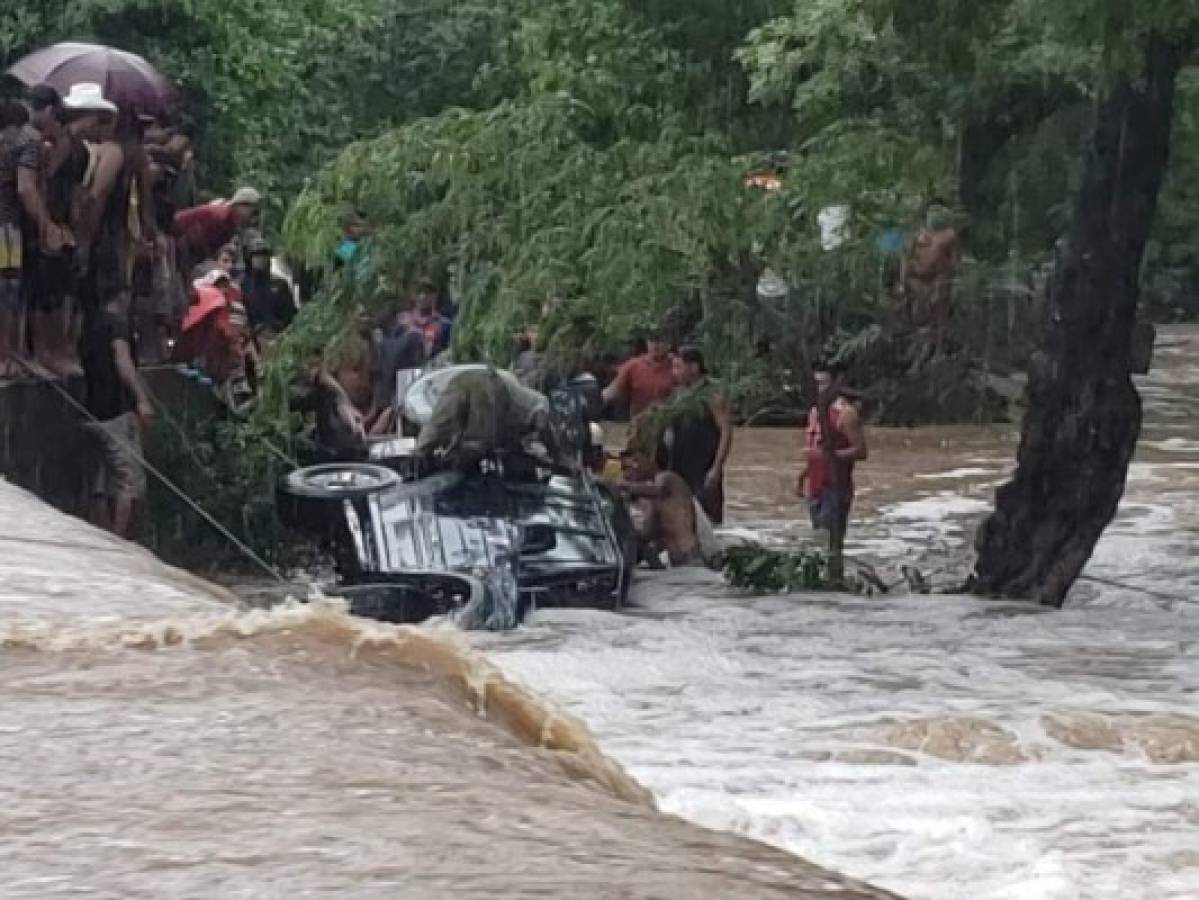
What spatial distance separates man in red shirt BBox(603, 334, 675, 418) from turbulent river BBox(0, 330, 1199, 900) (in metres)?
1.38

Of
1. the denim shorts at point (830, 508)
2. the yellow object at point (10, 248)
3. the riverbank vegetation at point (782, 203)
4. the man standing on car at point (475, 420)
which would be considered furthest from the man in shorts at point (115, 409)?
the denim shorts at point (830, 508)

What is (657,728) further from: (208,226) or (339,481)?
(208,226)

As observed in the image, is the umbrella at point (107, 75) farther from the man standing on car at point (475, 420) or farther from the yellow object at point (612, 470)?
the yellow object at point (612, 470)

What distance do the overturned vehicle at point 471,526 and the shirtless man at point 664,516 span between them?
3.06 feet

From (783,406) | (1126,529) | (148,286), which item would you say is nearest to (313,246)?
(148,286)

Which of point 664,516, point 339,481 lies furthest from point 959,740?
point 664,516

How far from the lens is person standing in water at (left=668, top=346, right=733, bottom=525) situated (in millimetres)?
17062

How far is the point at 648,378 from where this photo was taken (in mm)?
18109

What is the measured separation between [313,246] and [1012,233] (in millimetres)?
11742

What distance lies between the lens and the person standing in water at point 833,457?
1814cm

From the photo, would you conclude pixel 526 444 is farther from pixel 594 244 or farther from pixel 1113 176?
pixel 1113 176

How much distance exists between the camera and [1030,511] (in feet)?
55.1

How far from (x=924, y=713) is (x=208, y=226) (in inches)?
226

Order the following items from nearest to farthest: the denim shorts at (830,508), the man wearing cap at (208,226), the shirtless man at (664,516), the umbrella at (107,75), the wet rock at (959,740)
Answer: the wet rock at (959,740)
the umbrella at (107,75)
the man wearing cap at (208,226)
the shirtless man at (664,516)
the denim shorts at (830,508)
